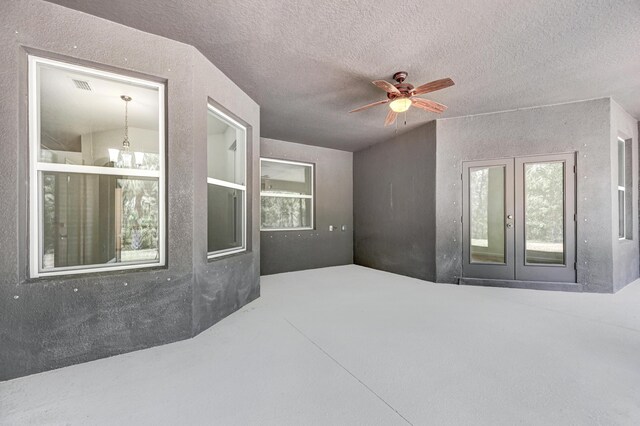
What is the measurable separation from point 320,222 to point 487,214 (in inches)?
130

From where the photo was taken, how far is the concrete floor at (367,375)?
1.55 meters

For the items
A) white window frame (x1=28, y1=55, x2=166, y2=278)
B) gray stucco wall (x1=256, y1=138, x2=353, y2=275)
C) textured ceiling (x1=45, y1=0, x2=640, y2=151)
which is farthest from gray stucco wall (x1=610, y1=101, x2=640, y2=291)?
white window frame (x1=28, y1=55, x2=166, y2=278)

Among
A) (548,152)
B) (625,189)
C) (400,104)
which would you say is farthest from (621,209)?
(400,104)

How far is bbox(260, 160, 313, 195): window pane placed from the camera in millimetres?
5672

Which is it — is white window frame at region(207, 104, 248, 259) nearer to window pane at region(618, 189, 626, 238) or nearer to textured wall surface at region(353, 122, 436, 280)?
textured wall surface at region(353, 122, 436, 280)

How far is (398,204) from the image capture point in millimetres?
5555

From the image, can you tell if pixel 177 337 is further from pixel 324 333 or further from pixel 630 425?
pixel 630 425

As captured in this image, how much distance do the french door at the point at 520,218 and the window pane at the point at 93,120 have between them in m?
4.65

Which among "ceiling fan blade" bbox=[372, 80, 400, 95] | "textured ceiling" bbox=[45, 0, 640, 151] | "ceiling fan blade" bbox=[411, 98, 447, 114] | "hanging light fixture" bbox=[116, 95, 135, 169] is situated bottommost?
"hanging light fixture" bbox=[116, 95, 135, 169]

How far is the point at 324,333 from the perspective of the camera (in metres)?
2.63

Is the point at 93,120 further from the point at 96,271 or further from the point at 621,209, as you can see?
the point at 621,209

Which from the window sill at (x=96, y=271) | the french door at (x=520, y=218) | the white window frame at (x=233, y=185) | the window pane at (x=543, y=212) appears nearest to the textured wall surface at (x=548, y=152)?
the french door at (x=520, y=218)

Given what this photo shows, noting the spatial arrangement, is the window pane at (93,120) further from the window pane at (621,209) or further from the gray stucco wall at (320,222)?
the window pane at (621,209)

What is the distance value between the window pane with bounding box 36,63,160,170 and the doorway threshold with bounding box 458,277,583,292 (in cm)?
482
